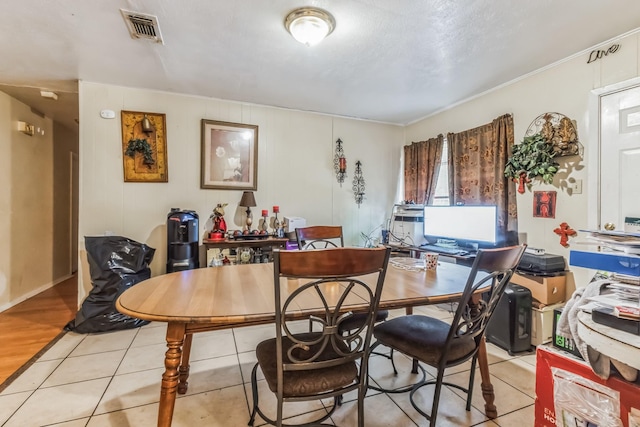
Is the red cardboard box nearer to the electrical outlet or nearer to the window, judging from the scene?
the electrical outlet

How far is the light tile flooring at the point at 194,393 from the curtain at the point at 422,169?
208cm

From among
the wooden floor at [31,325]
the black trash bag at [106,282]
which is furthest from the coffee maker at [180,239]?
the wooden floor at [31,325]

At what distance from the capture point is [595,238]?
3.24ft

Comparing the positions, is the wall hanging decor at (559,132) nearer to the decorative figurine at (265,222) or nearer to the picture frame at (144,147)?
the decorative figurine at (265,222)

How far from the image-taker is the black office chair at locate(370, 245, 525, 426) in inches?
50.7

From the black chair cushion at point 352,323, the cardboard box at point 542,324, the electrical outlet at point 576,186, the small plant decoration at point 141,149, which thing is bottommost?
the cardboard box at point 542,324

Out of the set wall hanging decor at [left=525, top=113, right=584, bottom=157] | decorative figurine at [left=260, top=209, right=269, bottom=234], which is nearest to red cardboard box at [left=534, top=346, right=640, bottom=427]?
wall hanging decor at [left=525, top=113, right=584, bottom=157]

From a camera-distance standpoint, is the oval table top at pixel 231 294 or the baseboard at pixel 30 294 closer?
the oval table top at pixel 231 294

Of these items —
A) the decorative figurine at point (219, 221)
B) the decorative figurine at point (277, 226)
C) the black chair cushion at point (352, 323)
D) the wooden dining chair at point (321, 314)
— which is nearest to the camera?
the wooden dining chair at point (321, 314)

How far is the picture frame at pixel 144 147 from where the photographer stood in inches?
125

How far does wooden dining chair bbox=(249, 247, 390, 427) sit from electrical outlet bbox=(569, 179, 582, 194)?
2.34 metres

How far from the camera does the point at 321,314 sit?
1162mm

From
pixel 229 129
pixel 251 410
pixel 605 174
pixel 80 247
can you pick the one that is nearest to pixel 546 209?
pixel 605 174

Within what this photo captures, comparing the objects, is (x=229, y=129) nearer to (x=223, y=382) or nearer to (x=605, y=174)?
(x=223, y=382)
